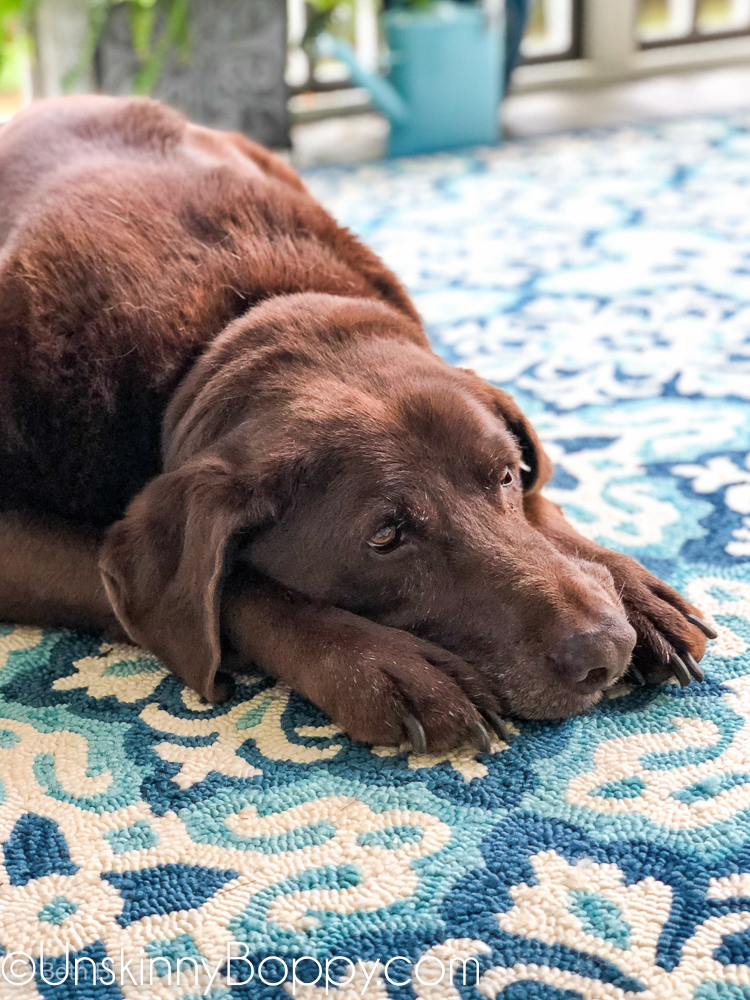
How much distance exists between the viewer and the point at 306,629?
4.73 feet

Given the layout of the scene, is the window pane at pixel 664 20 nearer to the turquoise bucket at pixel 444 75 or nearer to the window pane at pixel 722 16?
the window pane at pixel 722 16

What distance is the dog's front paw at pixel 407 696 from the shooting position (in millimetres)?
1358

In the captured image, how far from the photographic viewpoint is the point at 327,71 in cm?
623

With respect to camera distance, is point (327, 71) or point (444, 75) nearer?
point (444, 75)

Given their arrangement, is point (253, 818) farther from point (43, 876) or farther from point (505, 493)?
point (505, 493)

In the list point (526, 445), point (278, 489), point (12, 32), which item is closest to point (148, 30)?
point (12, 32)

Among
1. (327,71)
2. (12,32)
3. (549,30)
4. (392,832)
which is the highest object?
(12,32)

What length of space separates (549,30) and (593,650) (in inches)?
251

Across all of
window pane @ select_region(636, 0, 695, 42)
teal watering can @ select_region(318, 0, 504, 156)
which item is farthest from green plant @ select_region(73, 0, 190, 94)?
window pane @ select_region(636, 0, 695, 42)

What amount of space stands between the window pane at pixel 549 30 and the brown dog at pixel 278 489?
18.0 feet

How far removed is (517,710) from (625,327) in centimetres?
178

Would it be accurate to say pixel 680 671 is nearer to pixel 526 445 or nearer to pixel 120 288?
pixel 526 445

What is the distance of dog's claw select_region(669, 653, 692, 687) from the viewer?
4.87ft

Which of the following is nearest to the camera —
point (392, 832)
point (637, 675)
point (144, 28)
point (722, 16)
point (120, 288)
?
point (392, 832)
